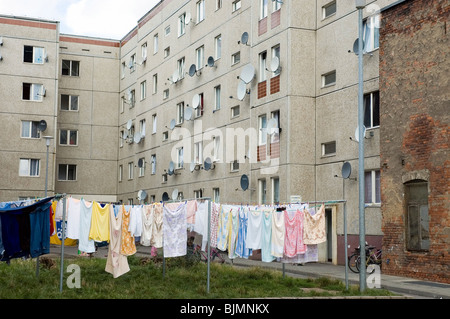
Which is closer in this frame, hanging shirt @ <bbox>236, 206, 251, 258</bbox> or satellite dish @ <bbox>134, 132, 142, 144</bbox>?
hanging shirt @ <bbox>236, 206, 251, 258</bbox>

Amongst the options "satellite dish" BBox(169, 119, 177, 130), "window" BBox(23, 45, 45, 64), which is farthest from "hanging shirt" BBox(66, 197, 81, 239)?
"window" BBox(23, 45, 45, 64)

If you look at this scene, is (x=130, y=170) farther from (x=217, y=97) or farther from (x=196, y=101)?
(x=217, y=97)

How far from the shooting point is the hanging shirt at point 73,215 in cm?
1736

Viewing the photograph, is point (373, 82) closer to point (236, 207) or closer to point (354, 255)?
point (354, 255)

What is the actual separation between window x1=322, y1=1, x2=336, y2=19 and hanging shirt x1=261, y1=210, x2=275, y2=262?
14347 millimetres

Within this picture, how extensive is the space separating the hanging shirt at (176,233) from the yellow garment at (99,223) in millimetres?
1543

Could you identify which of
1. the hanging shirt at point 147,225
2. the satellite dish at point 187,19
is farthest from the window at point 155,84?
the hanging shirt at point 147,225

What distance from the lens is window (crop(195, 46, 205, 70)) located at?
40503 millimetres

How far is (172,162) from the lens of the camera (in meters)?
43.5

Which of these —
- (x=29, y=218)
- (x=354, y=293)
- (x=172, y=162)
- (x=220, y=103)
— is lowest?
(x=354, y=293)

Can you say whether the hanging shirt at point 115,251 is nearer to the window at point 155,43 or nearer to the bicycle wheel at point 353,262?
the bicycle wheel at point 353,262

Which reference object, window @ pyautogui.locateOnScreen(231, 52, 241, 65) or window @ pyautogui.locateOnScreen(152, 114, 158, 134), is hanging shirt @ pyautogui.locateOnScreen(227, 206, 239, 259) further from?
window @ pyautogui.locateOnScreen(152, 114, 158, 134)
